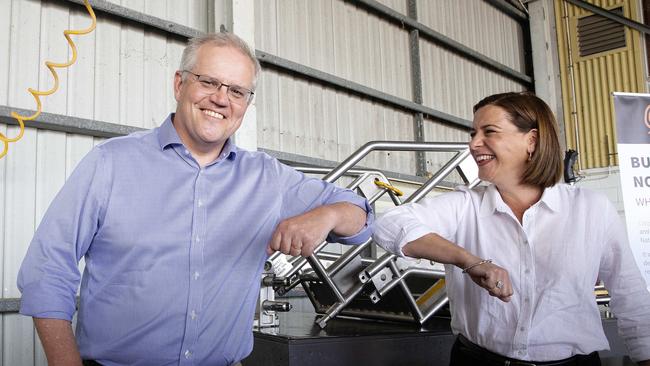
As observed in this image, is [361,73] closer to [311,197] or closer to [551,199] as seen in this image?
[551,199]

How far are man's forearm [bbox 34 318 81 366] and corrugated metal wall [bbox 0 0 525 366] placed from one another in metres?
3.07

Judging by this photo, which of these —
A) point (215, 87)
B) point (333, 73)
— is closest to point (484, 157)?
point (215, 87)

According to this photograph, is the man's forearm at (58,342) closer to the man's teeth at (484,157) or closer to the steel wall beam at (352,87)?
the man's teeth at (484,157)

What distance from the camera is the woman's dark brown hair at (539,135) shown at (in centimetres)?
184

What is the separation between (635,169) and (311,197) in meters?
3.21

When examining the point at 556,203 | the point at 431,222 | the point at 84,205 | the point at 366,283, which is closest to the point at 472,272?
the point at 431,222

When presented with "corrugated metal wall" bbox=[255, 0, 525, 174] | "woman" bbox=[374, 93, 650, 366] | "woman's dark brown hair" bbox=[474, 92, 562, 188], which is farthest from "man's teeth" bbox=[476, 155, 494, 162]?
"corrugated metal wall" bbox=[255, 0, 525, 174]

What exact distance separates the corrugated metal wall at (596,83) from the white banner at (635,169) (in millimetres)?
4696

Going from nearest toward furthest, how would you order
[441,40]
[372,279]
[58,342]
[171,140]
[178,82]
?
[58,342], [171,140], [178,82], [372,279], [441,40]

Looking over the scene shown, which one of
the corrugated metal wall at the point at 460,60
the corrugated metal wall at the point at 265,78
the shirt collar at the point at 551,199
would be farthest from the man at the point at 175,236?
the corrugated metal wall at the point at 460,60

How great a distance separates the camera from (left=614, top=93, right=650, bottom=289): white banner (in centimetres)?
409

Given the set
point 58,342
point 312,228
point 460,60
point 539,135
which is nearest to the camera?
point 58,342

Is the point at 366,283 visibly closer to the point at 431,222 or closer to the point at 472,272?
the point at 431,222

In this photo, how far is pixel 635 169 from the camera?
4.12 m
